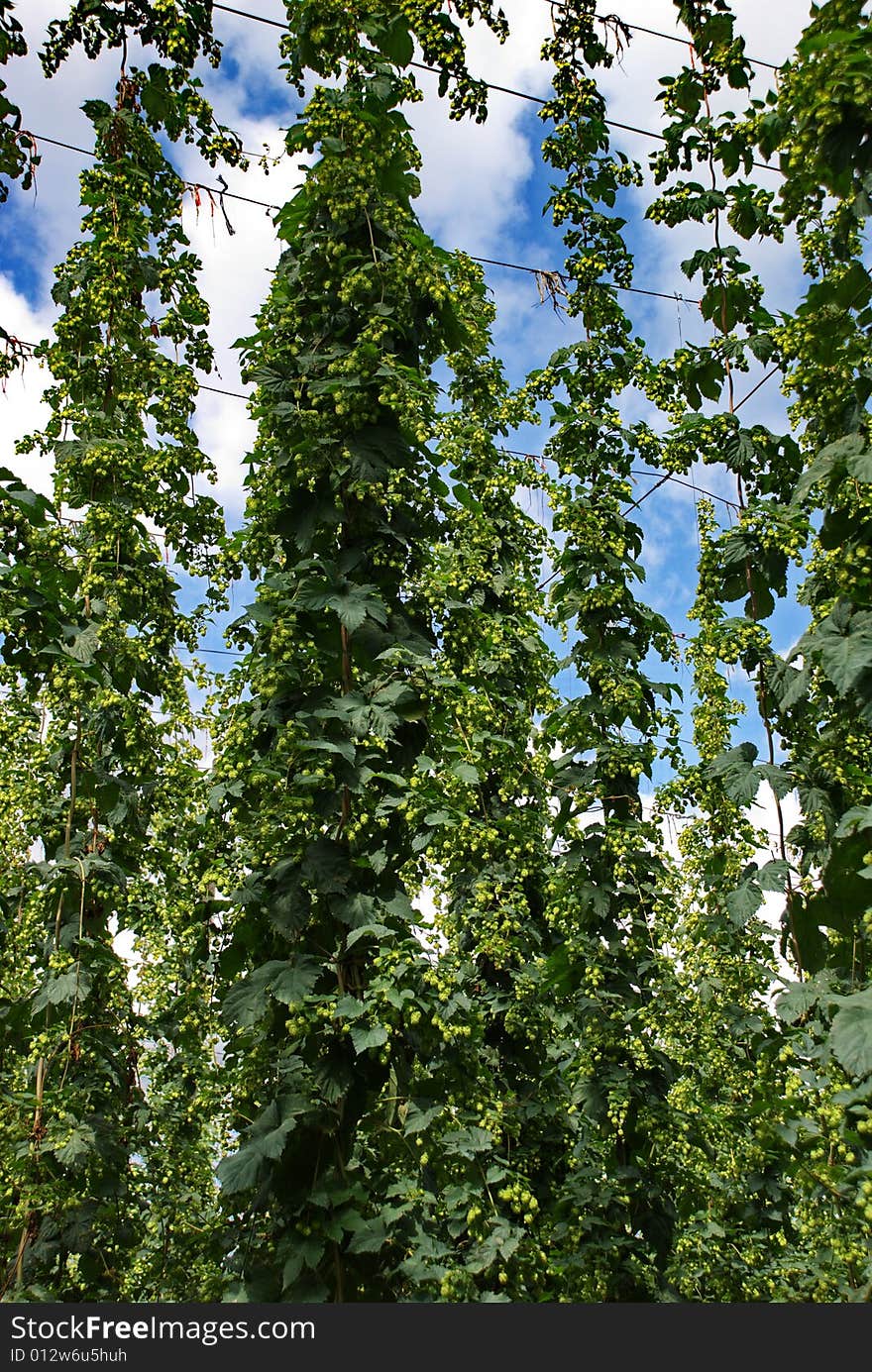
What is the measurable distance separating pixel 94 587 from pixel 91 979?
1456 mm

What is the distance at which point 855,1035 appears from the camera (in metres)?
2.07

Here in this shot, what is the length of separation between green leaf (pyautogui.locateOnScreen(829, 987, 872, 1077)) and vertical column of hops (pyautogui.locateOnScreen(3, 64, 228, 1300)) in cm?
201

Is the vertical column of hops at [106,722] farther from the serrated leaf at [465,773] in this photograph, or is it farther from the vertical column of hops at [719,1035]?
the vertical column of hops at [719,1035]

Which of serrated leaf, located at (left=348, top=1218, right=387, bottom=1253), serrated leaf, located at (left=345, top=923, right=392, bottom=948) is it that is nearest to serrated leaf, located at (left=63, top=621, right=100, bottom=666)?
serrated leaf, located at (left=345, top=923, right=392, bottom=948)

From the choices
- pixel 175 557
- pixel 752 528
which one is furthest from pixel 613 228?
pixel 175 557

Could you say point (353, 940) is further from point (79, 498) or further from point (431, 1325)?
point (79, 498)

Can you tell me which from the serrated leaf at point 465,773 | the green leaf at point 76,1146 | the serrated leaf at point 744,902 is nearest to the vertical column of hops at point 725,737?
the serrated leaf at point 744,902

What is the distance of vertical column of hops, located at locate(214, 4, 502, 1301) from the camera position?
2.34 metres

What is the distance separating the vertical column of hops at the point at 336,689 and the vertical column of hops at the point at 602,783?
4.13 feet

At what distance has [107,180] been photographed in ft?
14.0

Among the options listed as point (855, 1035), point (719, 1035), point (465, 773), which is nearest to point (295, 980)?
point (465, 773)

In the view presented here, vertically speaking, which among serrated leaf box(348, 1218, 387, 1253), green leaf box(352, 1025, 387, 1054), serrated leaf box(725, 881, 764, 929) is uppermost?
serrated leaf box(725, 881, 764, 929)

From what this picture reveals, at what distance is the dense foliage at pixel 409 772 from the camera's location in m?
2.47

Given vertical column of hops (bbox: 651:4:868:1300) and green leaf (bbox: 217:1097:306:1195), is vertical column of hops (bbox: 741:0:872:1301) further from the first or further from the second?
green leaf (bbox: 217:1097:306:1195)
